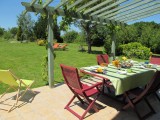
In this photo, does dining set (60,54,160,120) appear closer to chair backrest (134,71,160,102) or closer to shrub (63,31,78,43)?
chair backrest (134,71,160,102)

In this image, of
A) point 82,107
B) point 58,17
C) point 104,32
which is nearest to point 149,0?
point 58,17

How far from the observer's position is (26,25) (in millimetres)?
32531

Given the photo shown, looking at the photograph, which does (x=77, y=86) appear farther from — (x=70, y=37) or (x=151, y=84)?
(x=70, y=37)

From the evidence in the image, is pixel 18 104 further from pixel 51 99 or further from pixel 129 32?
pixel 129 32

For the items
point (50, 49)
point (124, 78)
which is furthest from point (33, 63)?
point (124, 78)

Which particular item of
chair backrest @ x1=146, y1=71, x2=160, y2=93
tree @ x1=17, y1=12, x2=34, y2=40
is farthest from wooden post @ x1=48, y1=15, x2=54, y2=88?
tree @ x1=17, y1=12, x2=34, y2=40

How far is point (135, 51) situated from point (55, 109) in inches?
529

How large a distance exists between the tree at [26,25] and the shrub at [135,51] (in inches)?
785

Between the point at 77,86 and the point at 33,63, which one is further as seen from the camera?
the point at 33,63

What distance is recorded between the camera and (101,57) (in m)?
6.87

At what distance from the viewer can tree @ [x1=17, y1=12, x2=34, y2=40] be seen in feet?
104

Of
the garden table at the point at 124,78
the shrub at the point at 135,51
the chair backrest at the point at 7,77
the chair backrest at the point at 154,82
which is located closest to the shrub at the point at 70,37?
the shrub at the point at 135,51

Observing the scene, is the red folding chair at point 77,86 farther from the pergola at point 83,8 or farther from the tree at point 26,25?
the tree at point 26,25

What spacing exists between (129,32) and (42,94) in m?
18.2
